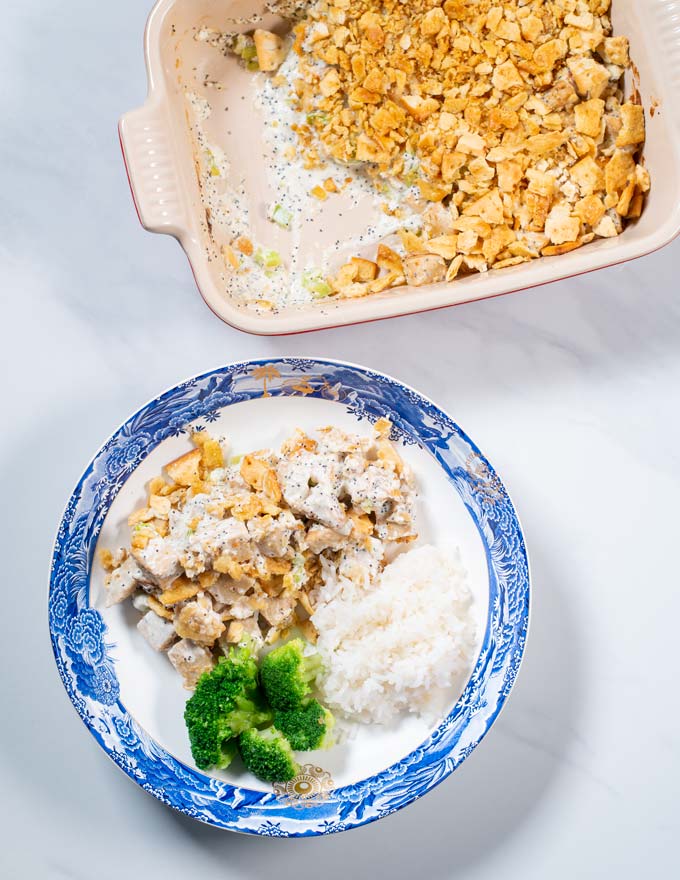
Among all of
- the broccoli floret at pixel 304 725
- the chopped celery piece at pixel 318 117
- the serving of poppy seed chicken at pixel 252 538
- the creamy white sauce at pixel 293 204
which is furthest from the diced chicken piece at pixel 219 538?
the chopped celery piece at pixel 318 117

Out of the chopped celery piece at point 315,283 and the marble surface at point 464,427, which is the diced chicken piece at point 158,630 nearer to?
the marble surface at point 464,427

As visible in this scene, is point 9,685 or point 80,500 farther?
Answer: point 9,685

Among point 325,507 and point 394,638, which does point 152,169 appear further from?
point 394,638

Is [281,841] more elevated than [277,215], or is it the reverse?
[277,215]

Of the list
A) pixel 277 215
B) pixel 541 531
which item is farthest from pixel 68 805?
pixel 277 215

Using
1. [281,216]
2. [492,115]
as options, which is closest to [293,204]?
[281,216]

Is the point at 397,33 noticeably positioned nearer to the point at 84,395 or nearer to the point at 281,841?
the point at 84,395

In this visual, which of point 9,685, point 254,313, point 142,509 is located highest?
point 254,313
